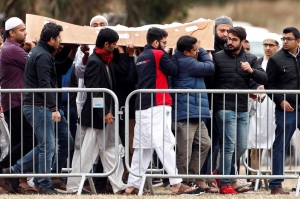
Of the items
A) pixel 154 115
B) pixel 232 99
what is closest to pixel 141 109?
pixel 154 115

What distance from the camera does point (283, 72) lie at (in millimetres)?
12812

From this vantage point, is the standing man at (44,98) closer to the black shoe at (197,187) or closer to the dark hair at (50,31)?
the dark hair at (50,31)

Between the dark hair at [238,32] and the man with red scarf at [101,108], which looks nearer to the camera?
the man with red scarf at [101,108]

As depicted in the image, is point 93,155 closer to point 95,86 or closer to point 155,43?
point 95,86

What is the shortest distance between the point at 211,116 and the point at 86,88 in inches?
62.3

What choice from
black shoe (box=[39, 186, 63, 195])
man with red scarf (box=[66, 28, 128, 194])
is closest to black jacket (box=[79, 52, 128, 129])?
man with red scarf (box=[66, 28, 128, 194])

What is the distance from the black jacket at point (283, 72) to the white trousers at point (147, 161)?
1575 mm

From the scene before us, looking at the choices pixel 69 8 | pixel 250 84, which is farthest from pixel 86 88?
pixel 69 8

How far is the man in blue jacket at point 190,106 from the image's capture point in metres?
12.3

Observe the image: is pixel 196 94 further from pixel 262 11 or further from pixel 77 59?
pixel 262 11

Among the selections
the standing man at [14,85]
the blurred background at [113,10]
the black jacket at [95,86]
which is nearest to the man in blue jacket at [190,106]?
the black jacket at [95,86]

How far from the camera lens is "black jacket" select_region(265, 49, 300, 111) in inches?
504

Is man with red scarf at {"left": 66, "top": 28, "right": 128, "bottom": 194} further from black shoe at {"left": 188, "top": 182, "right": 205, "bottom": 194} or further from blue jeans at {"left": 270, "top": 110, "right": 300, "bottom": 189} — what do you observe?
blue jeans at {"left": 270, "top": 110, "right": 300, "bottom": 189}

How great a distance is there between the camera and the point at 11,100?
12.4 metres
